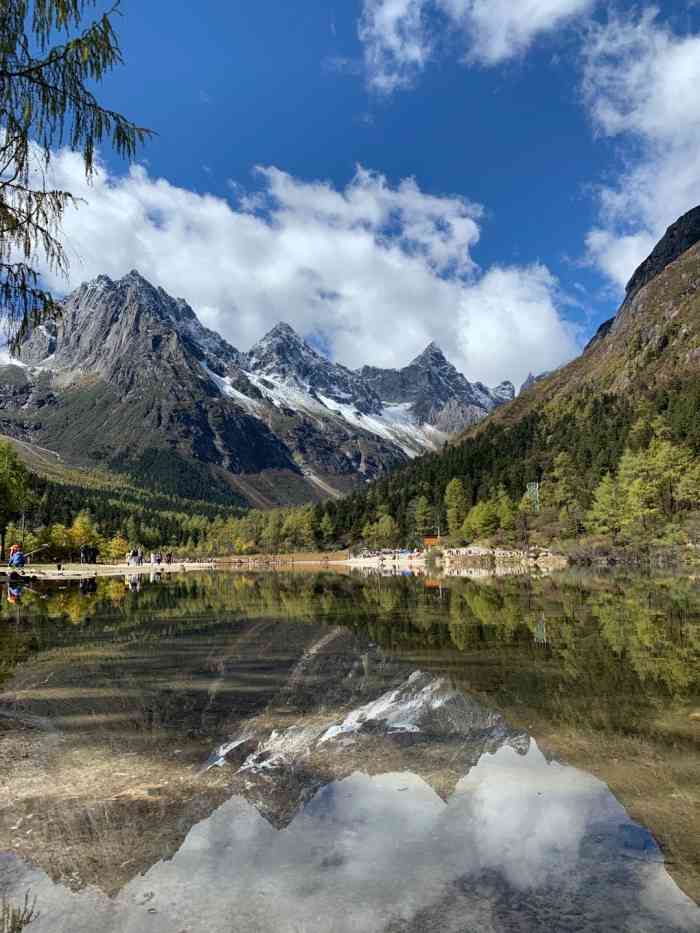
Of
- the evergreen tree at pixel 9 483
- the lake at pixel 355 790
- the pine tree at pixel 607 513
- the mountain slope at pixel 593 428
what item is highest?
the mountain slope at pixel 593 428

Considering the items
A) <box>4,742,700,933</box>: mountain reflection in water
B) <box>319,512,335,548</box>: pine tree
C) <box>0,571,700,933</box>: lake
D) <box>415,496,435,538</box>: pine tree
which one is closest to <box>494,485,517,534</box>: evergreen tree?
<box>415,496,435,538</box>: pine tree

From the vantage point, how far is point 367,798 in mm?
8469

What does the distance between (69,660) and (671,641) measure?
1901 centimetres

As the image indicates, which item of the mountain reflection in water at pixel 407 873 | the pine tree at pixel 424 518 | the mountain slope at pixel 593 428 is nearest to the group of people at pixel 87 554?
the pine tree at pixel 424 518

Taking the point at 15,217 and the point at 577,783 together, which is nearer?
the point at 577,783

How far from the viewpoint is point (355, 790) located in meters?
8.80

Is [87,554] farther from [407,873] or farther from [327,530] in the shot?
[407,873]

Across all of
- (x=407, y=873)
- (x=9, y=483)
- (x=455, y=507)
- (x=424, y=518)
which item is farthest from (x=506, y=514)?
(x=407, y=873)

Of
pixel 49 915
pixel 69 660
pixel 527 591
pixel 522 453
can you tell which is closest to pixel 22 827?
pixel 49 915

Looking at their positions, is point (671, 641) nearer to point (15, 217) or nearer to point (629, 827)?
point (629, 827)

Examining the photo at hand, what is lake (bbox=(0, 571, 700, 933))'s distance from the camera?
229 inches

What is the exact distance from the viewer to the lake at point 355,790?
5.83m

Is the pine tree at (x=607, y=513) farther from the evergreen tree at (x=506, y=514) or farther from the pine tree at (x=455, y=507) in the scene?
the pine tree at (x=455, y=507)

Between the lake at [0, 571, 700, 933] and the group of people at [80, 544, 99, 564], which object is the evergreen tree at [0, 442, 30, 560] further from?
the lake at [0, 571, 700, 933]
